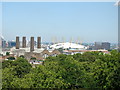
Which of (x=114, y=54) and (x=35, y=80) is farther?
(x=35, y=80)

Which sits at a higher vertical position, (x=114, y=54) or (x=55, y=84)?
(x=114, y=54)

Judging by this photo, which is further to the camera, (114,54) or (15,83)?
(15,83)

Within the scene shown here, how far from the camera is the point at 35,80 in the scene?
393 centimetres

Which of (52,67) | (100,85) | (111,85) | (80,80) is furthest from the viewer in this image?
(52,67)

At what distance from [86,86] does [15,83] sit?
1266 mm

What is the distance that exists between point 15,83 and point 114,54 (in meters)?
1.73

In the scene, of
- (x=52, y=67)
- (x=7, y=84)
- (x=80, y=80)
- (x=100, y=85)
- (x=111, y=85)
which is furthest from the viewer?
(x=52, y=67)

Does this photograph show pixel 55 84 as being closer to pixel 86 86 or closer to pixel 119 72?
pixel 86 86

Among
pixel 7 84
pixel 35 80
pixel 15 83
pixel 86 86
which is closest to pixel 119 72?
pixel 86 86

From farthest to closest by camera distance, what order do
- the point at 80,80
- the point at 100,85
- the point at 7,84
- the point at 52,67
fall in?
1. the point at 52,67
2. the point at 80,80
3. the point at 7,84
4. the point at 100,85

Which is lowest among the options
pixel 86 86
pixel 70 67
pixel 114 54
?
pixel 86 86

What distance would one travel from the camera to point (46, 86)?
3.76m

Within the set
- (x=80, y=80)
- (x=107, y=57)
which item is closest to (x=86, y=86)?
(x=80, y=80)

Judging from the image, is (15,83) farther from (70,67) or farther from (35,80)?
(70,67)
